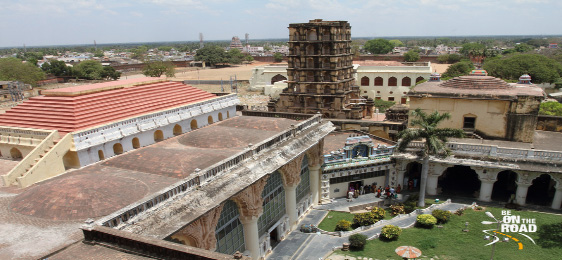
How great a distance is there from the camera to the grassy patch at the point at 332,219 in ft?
82.6

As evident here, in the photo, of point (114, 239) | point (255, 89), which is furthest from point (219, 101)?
point (255, 89)

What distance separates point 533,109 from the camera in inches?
1105

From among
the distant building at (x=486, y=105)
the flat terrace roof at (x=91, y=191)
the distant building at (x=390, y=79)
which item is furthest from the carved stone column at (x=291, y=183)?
the distant building at (x=390, y=79)

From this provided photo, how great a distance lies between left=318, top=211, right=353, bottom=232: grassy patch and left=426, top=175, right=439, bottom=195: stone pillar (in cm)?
703

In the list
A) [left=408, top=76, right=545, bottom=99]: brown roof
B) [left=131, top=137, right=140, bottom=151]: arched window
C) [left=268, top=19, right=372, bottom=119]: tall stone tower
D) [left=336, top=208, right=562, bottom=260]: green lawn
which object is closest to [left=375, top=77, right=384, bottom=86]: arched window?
[left=268, top=19, right=372, bottom=119]: tall stone tower

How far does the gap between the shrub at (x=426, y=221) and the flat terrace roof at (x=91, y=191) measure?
38.3ft

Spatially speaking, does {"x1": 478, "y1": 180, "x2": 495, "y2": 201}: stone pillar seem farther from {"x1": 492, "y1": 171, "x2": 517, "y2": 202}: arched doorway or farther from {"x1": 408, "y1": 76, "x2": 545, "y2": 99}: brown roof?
{"x1": 408, "y1": 76, "x2": 545, "y2": 99}: brown roof

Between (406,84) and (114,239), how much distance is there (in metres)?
58.4

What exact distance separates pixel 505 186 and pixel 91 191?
96.1 ft

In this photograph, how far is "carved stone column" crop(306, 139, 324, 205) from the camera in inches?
1053

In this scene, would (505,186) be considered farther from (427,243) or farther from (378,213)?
(427,243)

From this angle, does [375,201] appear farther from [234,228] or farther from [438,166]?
[234,228]

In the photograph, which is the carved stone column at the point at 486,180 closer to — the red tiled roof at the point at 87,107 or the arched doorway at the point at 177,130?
the arched doorway at the point at 177,130

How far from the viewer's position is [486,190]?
27.2 metres
